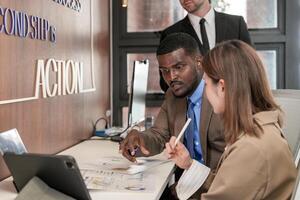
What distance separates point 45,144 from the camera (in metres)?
2.17

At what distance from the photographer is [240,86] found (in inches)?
48.3

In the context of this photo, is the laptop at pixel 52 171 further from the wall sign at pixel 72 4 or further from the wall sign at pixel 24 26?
the wall sign at pixel 72 4

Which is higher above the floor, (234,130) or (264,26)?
(264,26)

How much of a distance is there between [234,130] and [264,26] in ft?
7.45

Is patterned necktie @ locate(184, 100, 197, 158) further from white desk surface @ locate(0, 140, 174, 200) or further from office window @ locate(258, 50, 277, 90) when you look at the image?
office window @ locate(258, 50, 277, 90)

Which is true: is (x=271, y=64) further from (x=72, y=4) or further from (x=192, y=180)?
(x=192, y=180)

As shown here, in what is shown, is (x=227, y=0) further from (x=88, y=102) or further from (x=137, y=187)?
(x=137, y=187)

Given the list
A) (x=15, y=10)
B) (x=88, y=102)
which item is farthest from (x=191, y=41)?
(x=88, y=102)

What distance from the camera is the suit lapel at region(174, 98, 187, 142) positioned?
209 centimetres

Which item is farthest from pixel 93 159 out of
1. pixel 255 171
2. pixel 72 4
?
pixel 255 171

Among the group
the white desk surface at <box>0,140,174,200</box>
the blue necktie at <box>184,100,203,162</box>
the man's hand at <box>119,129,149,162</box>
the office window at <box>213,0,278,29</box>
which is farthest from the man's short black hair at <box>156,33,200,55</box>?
the office window at <box>213,0,278,29</box>

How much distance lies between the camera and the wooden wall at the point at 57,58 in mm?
1806

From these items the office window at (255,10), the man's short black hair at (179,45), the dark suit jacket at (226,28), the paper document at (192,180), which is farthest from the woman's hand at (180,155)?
the office window at (255,10)

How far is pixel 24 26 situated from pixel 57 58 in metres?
0.44
